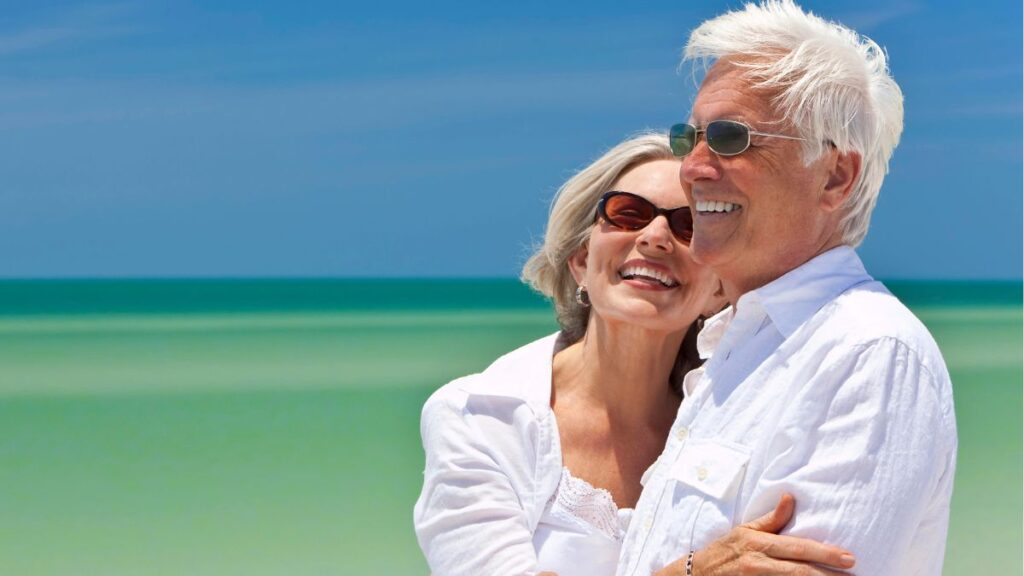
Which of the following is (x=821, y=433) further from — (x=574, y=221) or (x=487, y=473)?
(x=574, y=221)

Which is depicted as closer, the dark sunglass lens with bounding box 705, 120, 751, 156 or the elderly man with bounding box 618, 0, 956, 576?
the elderly man with bounding box 618, 0, 956, 576

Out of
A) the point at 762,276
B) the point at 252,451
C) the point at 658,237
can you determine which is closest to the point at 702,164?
the point at 762,276

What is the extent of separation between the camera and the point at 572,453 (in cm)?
327

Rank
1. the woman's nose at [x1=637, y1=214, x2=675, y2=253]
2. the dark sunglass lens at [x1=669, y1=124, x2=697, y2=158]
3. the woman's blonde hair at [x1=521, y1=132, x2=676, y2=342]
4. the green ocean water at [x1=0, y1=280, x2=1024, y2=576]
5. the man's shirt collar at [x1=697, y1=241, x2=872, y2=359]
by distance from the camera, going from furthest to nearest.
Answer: the green ocean water at [x1=0, y1=280, x2=1024, y2=576] → the woman's blonde hair at [x1=521, y1=132, x2=676, y2=342] → the woman's nose at [x1=637, y1=214, x2=675, y2=253] → the dark sunglass lens at [x1=669, y1=124, x2=697, y2=158] → the man's shirt collar at [x1=697, y1=241, x2=872, y2=359]

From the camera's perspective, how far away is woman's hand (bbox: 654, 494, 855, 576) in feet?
6.82

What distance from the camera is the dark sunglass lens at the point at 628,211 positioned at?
3.27 meters

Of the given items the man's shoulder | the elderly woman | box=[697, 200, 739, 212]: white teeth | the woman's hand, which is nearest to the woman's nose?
the elderly woman

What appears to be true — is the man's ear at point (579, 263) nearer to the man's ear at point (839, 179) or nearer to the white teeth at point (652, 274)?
the white teeth at point (652, 274)

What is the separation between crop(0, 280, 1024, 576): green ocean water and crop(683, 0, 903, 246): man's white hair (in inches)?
190

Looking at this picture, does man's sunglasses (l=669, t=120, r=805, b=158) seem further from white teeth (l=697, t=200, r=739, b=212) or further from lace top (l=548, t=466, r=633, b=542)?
lace top (l=548, t=466, r=633, b=542)

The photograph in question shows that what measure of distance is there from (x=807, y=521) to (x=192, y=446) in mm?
9457

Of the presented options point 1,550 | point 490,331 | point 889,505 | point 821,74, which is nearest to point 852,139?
point 821,74

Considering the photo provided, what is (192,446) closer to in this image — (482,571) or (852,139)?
(482,571)

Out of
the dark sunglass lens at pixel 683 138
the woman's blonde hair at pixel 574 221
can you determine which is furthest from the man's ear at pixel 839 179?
the woman's blonde hair at pixel 574 221
